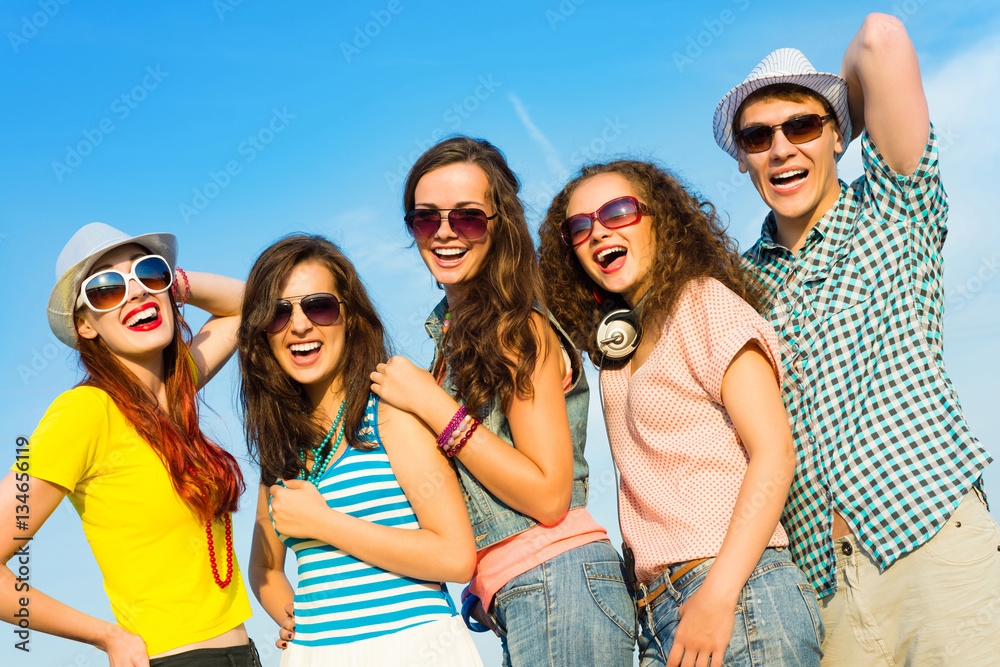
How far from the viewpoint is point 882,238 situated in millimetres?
3766

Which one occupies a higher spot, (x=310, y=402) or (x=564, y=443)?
(x=310, y=402)

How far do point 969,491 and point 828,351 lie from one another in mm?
865

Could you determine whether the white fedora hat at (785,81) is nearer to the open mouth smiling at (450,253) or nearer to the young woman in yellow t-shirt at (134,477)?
the open mouth smiling at (450,253)

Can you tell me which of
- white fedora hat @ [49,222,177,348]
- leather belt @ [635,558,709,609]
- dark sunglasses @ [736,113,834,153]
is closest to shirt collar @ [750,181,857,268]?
dark sunglasses @ [736,113,834,153]

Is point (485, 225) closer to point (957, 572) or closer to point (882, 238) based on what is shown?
point (882, 238)

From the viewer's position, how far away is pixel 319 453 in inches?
145

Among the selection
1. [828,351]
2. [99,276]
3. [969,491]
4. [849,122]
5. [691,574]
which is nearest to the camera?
→ [691,574]

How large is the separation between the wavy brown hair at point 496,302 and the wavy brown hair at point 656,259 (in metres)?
0.30

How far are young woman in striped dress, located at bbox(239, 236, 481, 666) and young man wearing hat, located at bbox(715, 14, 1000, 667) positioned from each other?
176cm

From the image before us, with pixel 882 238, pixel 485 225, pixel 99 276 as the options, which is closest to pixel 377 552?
pixel 485 225

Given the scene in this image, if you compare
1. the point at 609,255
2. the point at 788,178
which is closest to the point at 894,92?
the point at 788,178

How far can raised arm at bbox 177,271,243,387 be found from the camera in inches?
185

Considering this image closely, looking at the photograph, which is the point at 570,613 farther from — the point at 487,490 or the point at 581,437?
the point at 581,437

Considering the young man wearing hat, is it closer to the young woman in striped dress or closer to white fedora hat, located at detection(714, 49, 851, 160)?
white fedora hat, located at detection(714, 49, 851, 160)
